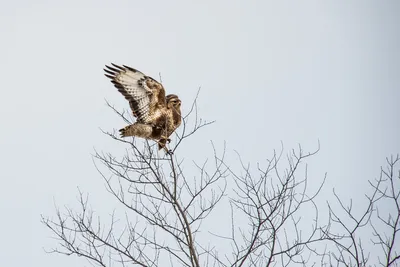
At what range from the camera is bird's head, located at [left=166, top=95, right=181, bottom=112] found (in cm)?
1192

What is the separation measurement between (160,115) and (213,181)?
6.98ft

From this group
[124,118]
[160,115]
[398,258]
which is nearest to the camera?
[398,258]

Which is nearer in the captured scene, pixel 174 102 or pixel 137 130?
pixel 137 130

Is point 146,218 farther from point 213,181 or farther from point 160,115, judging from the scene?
point 160,115

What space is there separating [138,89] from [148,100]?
0.21 m

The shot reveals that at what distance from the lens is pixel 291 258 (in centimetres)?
980

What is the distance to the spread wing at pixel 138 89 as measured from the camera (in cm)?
1188

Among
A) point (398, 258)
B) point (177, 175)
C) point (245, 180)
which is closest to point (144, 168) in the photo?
point (177, 175)

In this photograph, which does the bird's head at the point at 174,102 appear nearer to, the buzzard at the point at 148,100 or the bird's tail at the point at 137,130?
the buzzard at the point at 148,100

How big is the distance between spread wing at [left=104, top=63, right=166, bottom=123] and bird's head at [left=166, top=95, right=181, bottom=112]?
2.9 inches

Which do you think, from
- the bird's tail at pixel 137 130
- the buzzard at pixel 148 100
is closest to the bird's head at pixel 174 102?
the buzzard at pixel 148 100

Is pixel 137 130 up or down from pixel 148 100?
down

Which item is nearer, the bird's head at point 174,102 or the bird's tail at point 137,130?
the bird's tail at point 137,130

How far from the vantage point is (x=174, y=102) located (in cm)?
1199
